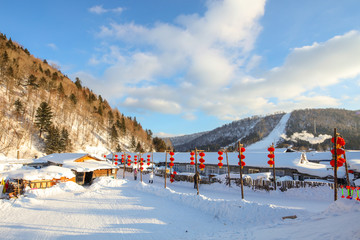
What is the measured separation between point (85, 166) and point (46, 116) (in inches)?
1238

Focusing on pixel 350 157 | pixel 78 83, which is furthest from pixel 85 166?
pixel 78 83

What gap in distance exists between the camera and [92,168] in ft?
84.4

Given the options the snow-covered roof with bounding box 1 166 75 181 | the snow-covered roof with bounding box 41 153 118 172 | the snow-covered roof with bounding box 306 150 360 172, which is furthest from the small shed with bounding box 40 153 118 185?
the snow-covered roof with bounding box 306 150 360 172

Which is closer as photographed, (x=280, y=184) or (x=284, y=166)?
(x=280, y=184)

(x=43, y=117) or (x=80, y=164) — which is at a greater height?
(x=43, y=117)

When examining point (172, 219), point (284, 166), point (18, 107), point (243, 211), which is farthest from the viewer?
point (18, 107)

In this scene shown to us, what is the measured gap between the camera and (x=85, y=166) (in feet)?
85.2

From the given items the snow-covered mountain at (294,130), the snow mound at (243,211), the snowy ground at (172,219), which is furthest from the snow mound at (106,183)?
the snow-covered mountain at (294,130)

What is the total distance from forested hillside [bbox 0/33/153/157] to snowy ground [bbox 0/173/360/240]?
1547 inches

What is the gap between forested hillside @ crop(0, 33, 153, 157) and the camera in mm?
46062

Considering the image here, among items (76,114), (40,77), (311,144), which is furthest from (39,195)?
(311,144)

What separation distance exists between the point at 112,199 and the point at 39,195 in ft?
21.2

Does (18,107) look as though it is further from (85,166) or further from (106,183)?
(106,183)

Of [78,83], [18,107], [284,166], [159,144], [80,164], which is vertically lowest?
[284,166]
